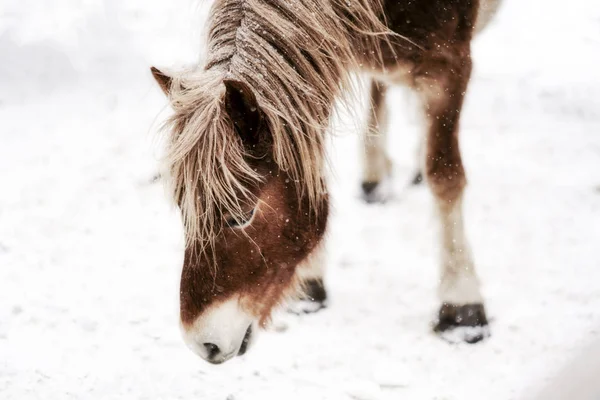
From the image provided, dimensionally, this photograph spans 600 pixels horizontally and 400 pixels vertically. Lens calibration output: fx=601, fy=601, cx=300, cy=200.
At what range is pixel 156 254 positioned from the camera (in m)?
3.65

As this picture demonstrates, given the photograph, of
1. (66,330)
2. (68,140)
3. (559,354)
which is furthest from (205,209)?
(68,140)

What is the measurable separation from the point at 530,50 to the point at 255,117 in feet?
14.3

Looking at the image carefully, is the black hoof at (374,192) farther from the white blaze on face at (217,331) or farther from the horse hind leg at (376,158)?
the white blaze on face at (217,331)

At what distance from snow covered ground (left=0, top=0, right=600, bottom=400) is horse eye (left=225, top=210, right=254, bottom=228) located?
26cm

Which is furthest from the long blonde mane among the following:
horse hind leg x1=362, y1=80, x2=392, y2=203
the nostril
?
horse hind leg x1=362, y1=80, x2=392, y2=203

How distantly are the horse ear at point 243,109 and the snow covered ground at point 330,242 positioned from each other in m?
0.41

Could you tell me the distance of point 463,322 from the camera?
2871mm

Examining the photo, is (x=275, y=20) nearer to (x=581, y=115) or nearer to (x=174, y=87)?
(x=174, y=87)

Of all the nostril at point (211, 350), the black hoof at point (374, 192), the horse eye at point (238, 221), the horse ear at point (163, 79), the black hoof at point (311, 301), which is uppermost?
the horse ear at point (163, 79)

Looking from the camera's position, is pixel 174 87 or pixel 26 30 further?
pixel 26 30

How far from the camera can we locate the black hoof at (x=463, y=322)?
285 cm

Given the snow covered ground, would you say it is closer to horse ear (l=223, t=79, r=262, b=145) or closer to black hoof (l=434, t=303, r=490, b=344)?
black hoof (l=434, t=303, r=490, b=344)

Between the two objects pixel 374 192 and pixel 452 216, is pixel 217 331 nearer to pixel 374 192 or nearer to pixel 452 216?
pixel 452 216

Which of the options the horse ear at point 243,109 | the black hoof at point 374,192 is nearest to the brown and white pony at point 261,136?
the horse ear at point 243,109
